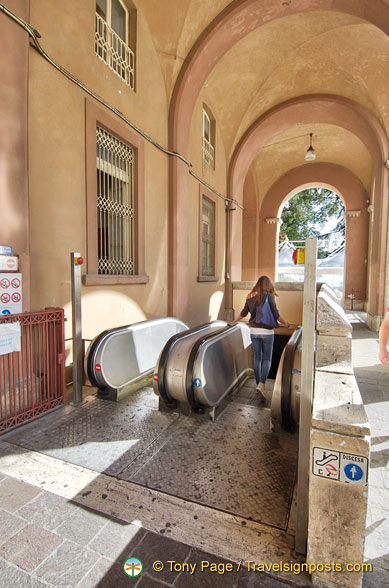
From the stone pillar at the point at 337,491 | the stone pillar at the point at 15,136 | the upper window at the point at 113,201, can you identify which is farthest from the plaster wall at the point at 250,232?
the stone pillar at the point at 337,491

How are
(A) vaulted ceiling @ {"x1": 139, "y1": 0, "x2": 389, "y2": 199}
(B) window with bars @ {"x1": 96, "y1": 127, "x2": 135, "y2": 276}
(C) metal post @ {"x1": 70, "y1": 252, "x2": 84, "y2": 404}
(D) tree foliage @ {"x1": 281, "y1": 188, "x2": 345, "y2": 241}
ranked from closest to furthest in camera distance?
Answer: (C) metal post @ {"x1": 70, "y1": 252, "x2": 84, "y2": 404} < (B) window with bars @ {"x1": 96, "y1": 127, "x2": 135, "y2": 276} < (A) vaulted ceiling @ {"x1": 139, "y1": 0, "x2": 389, "y2": 199} < (D) tree foliage @ {"x1": 281, "y1": 188, "x2": 345, "y2": 241}

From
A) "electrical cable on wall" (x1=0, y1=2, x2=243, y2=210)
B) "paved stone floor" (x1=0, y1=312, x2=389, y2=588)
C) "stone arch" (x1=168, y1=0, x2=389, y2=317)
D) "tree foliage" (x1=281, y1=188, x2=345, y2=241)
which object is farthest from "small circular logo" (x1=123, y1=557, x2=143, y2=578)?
"tree foliage" (x1=281, y1=188, x2=345, y2=241)

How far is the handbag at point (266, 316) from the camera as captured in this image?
435 cm

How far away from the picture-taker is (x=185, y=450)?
2998mm

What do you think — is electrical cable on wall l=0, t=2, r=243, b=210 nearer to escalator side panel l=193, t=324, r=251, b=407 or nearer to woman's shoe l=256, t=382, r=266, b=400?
escalator side panel l=193, t=324, r=251, b=407

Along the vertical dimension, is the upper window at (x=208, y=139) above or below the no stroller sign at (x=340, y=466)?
above

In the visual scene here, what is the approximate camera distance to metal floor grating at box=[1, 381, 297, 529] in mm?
2412

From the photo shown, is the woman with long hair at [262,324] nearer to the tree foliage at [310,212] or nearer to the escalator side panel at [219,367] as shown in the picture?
the escalator side panel at [219,367]

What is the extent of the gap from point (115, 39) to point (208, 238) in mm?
5676

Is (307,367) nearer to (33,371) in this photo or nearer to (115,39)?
(33,371)

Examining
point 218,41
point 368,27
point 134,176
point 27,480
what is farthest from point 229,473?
point 368,27

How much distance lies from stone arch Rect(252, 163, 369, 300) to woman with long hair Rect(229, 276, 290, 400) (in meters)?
12.4

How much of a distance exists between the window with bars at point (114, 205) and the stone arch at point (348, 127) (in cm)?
581

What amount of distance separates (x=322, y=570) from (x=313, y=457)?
611 mm
